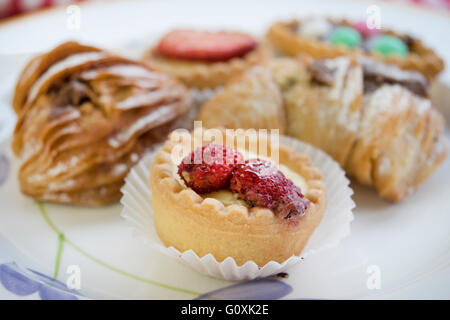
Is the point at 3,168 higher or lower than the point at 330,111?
lower

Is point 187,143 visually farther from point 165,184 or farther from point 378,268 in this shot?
point 378,268

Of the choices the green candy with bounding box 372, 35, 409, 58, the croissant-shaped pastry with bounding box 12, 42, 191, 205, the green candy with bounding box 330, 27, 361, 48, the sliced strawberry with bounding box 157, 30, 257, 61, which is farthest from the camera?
the green candy with bounding box 330, 27, 361, 48

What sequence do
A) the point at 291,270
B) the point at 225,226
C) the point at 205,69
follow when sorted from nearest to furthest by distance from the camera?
the point at 225,226 → the point at 291,270 → the point at 205,69

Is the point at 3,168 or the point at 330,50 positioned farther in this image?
the point at 330,50

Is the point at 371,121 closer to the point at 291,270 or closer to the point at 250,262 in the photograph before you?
the point at 291,270

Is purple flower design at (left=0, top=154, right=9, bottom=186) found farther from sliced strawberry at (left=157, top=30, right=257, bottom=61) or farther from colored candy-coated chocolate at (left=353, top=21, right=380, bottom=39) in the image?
colored candy-coated chocolate at (left=353, top=21, right=380, bottom=39)

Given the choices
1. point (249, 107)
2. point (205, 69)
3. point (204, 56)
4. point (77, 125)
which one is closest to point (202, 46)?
point (204, 56)

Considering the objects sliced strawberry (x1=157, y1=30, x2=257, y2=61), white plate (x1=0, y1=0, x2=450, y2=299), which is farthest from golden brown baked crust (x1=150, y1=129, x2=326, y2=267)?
sliced strawberry (x1=157, y1=30, x2=257, y2=61)

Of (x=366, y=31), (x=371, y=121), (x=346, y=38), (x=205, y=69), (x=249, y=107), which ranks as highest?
(x=366, y=31)

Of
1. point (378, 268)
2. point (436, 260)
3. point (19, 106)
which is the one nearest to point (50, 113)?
point (19, 106)
